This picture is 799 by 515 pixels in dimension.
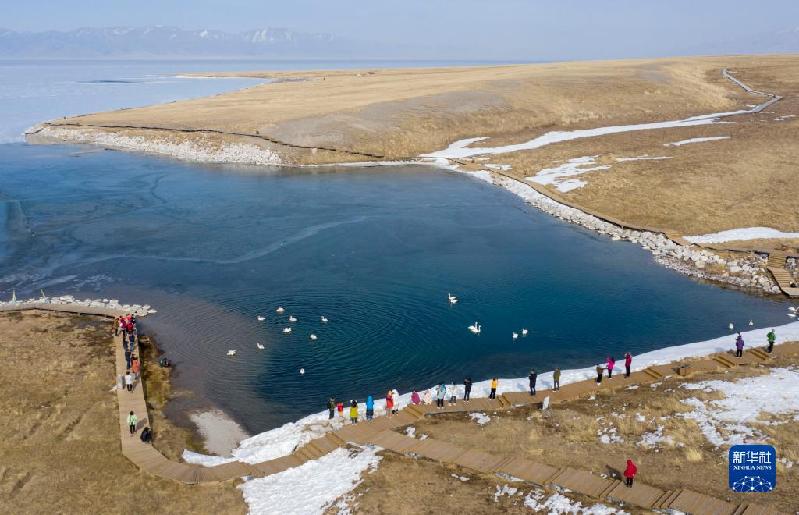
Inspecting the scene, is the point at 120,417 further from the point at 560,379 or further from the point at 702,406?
the point at 702,406

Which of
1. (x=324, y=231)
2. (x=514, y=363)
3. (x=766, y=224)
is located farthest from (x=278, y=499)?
(x=766, y=224)

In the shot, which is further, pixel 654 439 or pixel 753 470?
pixel 654 439

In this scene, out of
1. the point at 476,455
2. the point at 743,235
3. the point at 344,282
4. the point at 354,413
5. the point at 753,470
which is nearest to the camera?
the point at 753,470

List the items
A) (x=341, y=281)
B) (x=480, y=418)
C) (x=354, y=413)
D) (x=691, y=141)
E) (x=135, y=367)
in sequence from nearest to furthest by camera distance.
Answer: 1. (x=354, y=413)
2. (x=480, y=418)
3. (x=135, y=367)
4. (x=341, y=281)
5. (x=691, y=141)

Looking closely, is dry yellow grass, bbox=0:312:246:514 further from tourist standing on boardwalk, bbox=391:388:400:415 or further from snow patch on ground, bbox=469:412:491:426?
snow patch on ground, bbox=469:412:491:426

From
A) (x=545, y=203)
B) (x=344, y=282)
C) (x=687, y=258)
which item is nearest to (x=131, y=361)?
(x=344, y=282)

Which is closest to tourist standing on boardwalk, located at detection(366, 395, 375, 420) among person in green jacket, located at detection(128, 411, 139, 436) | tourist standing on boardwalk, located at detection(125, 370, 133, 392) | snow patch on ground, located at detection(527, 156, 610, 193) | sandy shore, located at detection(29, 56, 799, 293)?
person in green jacket, located at detection(128, 411, 139, 436)

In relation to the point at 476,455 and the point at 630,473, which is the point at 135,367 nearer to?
the point at 476,455
